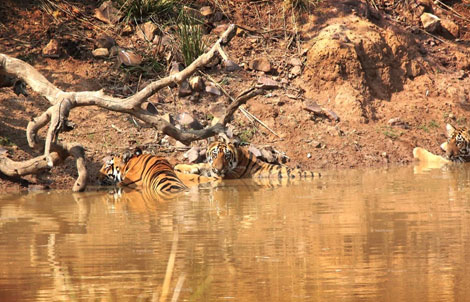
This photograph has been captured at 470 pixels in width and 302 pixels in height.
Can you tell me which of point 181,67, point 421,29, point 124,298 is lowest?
point 124,298

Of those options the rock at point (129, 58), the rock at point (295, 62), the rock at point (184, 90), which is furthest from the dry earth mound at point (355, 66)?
the rock at point (129, 58)

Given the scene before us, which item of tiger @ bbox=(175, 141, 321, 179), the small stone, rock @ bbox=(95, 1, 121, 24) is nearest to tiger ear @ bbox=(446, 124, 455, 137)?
tiger @ bbox=(175, 141, 321, 179)

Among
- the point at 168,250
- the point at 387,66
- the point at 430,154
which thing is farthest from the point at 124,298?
the point at 387,66

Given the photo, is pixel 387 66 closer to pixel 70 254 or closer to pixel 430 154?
pixel 430 154

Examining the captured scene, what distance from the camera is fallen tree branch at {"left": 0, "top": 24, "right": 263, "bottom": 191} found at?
9320 mm

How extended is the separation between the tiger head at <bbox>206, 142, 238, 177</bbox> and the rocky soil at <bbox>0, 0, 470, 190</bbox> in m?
0.68

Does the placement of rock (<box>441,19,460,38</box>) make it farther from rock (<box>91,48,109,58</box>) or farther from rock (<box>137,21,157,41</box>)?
rock (<box>91,48,109,58</box>)

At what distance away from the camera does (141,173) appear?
411 inches

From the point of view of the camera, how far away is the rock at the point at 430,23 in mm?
16078

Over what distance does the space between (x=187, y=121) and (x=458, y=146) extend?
3983 mm

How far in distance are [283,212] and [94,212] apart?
1761mm

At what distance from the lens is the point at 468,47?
52.7 feet

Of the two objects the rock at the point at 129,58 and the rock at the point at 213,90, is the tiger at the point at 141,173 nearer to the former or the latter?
the rock at the point at 213,90

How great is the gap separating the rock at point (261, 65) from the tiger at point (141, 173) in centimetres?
393
